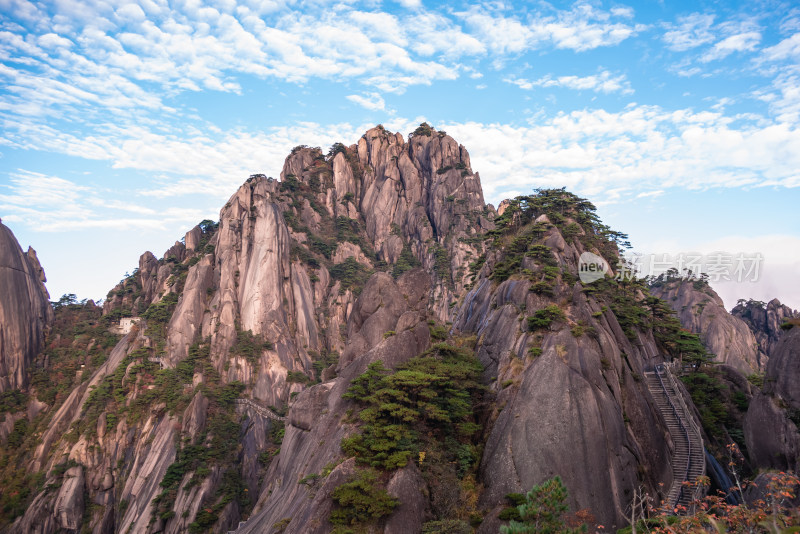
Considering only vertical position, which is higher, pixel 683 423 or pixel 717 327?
pixel 717 327

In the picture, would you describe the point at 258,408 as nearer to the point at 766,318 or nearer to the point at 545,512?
the point at 545,512

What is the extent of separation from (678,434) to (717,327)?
57.3 metres

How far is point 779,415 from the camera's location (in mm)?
25953

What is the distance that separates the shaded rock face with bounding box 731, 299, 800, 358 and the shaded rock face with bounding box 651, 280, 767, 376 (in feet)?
20.6

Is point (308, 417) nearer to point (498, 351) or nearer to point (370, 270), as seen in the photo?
point (498, 351)

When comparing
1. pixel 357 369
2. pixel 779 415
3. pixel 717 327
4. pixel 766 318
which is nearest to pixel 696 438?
pixel 779 415

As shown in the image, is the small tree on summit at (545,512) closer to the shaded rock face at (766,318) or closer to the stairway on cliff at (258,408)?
the stairway on cliff at (258,408)

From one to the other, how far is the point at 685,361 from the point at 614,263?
13486mm

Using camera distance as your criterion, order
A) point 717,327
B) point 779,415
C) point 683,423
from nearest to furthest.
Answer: point 779,415 → point 683,423 → point 717,327

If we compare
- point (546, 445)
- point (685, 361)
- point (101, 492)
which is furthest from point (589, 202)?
point (101, 492)

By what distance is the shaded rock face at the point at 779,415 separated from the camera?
82.3ft

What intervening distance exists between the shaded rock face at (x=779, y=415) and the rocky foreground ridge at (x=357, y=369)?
484 cm

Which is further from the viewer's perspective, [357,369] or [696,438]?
[357,369]

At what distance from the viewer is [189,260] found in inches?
3110
